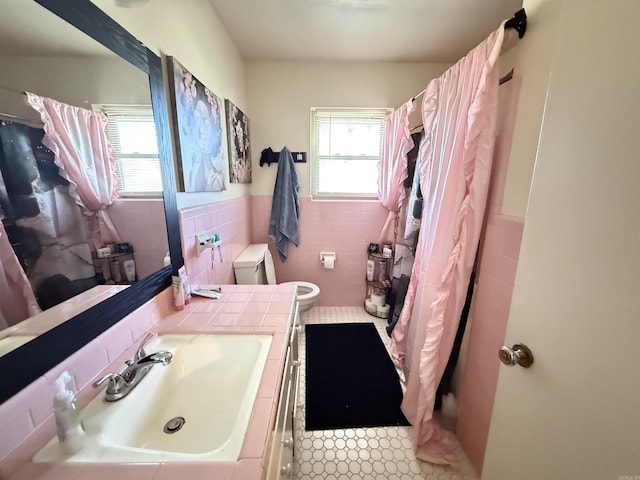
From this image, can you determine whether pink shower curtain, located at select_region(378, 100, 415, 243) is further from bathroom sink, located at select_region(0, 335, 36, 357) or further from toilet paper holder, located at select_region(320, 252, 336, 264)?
bathroom sink, located at select_region(0, 335, 36, 357)

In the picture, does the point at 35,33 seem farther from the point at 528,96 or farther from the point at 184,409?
the point at 528,96

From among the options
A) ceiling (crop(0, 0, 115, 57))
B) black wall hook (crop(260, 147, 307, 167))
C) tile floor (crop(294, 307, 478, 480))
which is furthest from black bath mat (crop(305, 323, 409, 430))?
ceiling (crop(0, 0, 115, 57))

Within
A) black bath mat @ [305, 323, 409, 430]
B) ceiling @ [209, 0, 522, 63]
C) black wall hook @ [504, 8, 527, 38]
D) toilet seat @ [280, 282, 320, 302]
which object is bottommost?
black bath mat @ [305, 323, 409, 430]

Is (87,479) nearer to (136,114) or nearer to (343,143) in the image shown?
(136,114)

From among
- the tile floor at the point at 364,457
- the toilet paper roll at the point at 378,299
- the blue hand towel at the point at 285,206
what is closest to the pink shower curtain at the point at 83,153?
the tile floor at the point at 364,457

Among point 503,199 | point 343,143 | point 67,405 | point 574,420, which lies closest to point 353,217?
point 343,143

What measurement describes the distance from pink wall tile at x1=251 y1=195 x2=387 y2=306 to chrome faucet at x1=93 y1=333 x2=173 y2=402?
1.92 meters

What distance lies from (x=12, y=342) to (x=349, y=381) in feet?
5.68

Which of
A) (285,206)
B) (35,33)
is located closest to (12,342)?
(35,33)

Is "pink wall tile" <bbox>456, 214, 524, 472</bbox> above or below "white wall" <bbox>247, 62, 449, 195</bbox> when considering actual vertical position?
below

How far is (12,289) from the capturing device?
1.74ft

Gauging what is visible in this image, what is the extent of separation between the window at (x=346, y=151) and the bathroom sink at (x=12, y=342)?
225 centimetres

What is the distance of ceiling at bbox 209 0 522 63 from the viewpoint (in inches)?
62.5

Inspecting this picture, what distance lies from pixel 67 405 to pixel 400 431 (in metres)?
1.56
